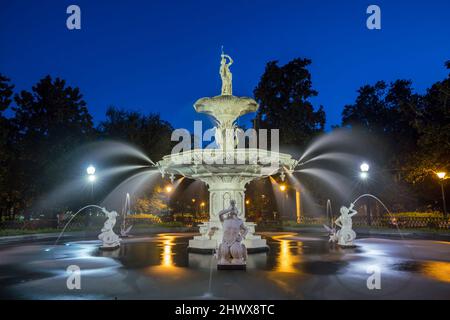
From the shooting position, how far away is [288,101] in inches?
1713

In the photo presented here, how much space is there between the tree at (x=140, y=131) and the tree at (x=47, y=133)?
267cm

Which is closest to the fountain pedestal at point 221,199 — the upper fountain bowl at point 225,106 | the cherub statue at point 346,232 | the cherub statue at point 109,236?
the upper fountain bowl at point 225,106

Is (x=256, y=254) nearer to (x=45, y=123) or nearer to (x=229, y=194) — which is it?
(x=229, y=194)

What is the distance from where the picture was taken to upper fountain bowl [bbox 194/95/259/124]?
16594 millimetres

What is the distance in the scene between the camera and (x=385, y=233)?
2608cm

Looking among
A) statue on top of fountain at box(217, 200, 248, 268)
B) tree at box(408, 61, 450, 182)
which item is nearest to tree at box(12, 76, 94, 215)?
statue on top of fountain at box(217, 200, 248, 268)

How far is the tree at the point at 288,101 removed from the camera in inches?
1647

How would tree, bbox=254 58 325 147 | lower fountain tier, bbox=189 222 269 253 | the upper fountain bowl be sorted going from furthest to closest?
tree, bbox=254 58 325 147 → the upper fountain bowl → lower fountain tier, bbox=189 222 269 253

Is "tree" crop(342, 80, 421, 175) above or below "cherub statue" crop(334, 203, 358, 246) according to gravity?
above

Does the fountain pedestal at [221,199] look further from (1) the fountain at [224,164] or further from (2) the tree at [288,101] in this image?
(2) the tree at [288,101]

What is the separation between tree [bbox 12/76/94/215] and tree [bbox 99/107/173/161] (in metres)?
2.67

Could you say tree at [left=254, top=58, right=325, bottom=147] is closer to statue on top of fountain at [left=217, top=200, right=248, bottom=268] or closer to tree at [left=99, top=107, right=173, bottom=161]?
tree at [left=99, top=107, right=173, bottom=161]

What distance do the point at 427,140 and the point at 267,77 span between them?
862 inches
